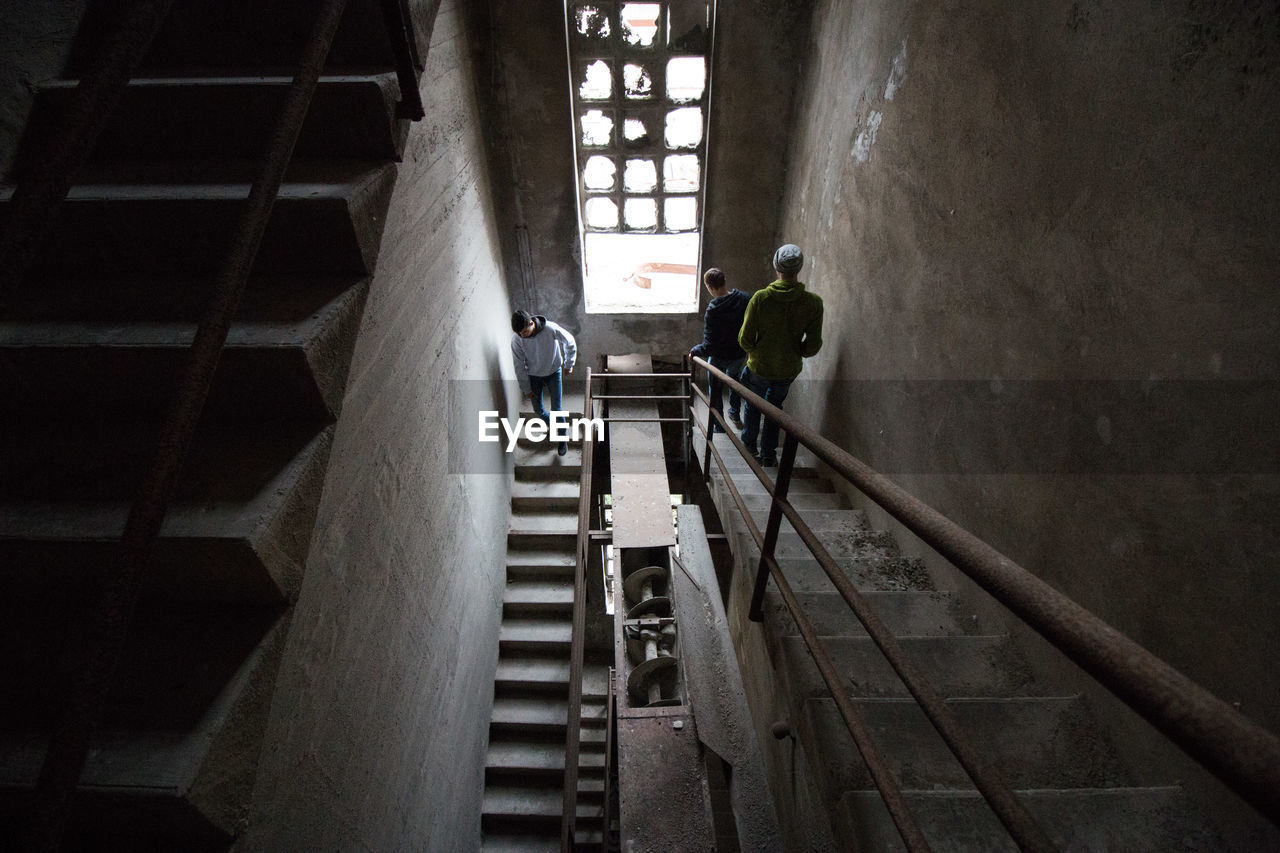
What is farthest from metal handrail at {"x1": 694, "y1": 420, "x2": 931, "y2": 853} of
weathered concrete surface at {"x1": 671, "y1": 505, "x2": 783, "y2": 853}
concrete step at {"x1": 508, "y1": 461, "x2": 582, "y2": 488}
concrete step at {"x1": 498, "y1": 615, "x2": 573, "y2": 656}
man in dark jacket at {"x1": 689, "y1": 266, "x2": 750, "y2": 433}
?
concrete step at {"x1": 508, "y1": 461, "x2": 582, "y2": 488}

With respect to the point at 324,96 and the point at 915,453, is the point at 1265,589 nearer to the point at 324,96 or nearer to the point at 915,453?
the point at 915,453

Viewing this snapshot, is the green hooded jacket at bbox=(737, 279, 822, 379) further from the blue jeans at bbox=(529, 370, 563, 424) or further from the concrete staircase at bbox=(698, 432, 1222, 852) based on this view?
the blue jeans at bbox=(529, 370, 563, 424)

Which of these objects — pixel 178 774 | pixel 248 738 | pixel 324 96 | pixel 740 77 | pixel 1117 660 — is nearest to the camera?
pixel 1117 660

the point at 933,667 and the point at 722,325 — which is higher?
the point at 722,325

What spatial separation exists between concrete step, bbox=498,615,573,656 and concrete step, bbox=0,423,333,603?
13.5 ft

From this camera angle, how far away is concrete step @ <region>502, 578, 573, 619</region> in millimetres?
5285

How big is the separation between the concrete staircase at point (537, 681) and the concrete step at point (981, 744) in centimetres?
385

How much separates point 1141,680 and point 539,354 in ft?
16.1

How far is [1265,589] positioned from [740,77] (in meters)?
4.83

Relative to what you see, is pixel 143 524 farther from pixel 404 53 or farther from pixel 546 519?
pixel 546 519

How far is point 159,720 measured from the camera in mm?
1123

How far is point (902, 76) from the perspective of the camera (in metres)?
2.84

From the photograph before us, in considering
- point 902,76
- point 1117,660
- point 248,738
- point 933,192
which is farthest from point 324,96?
point 902,76

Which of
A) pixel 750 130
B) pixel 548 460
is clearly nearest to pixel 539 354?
pixel 548 460
